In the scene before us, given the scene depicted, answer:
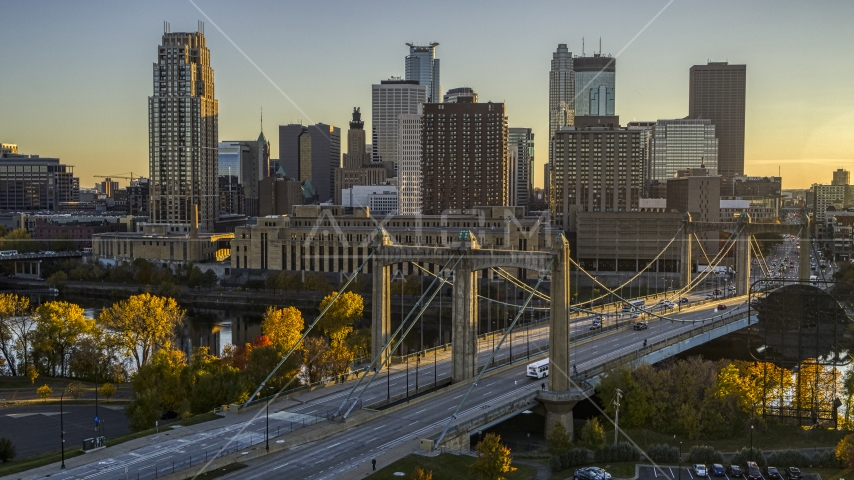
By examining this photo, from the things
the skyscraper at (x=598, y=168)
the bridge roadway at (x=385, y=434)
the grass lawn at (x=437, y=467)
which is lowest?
the grass lawn at (x=437, y=467)

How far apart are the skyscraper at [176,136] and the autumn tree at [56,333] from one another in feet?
256

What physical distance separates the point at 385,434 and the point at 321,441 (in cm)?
265

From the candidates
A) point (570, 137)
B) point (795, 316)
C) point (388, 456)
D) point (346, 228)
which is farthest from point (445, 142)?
point (388, 456)

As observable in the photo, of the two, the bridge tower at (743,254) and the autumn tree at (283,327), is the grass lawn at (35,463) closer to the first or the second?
the autumn tree at (283,327)

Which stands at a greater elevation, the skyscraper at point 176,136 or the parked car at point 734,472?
the skyscraper at point 176,136

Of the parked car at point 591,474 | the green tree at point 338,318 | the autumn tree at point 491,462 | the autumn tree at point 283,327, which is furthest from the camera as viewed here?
the green tree at point 338,318

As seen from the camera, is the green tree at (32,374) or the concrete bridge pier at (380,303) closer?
the concrete bridge pier at (380,303)

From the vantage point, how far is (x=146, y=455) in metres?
30.4

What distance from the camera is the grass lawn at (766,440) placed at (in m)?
38.4

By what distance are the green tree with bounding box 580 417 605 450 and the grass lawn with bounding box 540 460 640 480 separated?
1459 mm

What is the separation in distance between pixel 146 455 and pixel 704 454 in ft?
73.6

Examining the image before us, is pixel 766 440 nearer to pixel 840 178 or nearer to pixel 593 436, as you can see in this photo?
pixel 593 436

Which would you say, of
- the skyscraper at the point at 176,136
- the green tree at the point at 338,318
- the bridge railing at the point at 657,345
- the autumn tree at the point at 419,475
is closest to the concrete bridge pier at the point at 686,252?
the bridge railing at the point at 657,345

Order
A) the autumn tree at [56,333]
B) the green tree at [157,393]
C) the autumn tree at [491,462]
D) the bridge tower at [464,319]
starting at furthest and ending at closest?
the autumn tree at [56,333], the bridge tower at [464,319], the green tree at [157,393], the autumn tree at [491,462]
